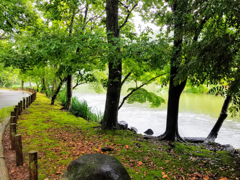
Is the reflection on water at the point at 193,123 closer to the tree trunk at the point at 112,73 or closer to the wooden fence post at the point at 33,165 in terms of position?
the tree trunk at the point at 112,73

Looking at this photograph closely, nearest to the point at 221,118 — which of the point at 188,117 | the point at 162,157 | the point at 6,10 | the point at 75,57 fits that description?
the point at 162,157

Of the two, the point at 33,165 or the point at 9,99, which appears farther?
the point at 9,99

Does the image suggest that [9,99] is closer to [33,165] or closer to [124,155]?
[124,155]

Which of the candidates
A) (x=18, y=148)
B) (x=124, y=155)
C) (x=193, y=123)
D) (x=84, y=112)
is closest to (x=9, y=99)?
(x=84, y=112)

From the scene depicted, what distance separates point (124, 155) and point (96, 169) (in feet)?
6.59

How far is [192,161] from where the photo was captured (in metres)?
4.68

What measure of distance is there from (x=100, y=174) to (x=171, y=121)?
176 inches

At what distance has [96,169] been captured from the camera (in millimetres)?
2928

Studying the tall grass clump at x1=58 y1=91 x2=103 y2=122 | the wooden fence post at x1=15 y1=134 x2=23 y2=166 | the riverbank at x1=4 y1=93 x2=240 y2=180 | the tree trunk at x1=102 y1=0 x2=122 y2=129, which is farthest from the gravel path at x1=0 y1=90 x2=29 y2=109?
the wooden fence post at x1=15 y1=134 x2=23 y2=166

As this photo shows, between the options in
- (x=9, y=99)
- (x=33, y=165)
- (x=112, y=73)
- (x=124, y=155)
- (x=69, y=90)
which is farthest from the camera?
(x=9, y=99)

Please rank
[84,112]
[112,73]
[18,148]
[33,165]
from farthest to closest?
1. [84,112]
2. [112,73]
3. [18,148]
4. [33,165]

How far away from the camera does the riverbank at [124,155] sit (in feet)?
12.8

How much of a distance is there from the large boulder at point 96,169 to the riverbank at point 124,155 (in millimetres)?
593

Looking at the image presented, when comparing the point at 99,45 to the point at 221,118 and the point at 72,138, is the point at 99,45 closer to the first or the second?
the point at 72,138
